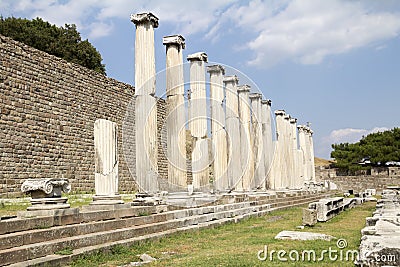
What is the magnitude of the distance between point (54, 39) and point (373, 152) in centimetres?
3502

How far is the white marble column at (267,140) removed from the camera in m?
23.0

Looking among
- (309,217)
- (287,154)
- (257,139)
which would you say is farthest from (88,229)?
(287,154)

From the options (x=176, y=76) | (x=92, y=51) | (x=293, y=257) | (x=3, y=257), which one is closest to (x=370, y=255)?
(x=293, y=257)


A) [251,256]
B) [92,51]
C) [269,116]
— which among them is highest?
[92,51]

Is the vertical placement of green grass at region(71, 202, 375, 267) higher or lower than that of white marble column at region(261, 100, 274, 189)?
lower

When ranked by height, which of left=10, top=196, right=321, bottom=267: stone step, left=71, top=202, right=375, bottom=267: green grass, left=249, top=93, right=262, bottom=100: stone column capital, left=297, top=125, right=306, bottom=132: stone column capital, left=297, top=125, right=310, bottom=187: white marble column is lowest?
left=71, top=202, right=375, bottom=267: green grass

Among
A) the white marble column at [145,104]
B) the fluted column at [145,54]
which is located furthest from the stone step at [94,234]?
the fluted column at [145,54]

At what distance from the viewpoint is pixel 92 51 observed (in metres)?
35.7

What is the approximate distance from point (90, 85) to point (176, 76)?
901cm

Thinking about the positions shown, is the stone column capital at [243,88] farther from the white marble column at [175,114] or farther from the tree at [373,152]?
the tree at [373,152]

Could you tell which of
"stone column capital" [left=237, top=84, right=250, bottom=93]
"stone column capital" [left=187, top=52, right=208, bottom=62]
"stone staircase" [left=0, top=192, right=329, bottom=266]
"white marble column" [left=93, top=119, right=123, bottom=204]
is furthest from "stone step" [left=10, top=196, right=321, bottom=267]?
"stone column capital" [left=237, top=84, right=250, bottom=93]

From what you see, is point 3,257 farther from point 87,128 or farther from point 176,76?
point 87,128

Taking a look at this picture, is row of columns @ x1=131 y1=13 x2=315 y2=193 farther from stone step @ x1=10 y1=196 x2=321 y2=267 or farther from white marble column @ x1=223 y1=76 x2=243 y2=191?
stone step @ x1=10 y1=196 x2=321 y2=267

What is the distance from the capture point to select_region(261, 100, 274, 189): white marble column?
23.0 m
